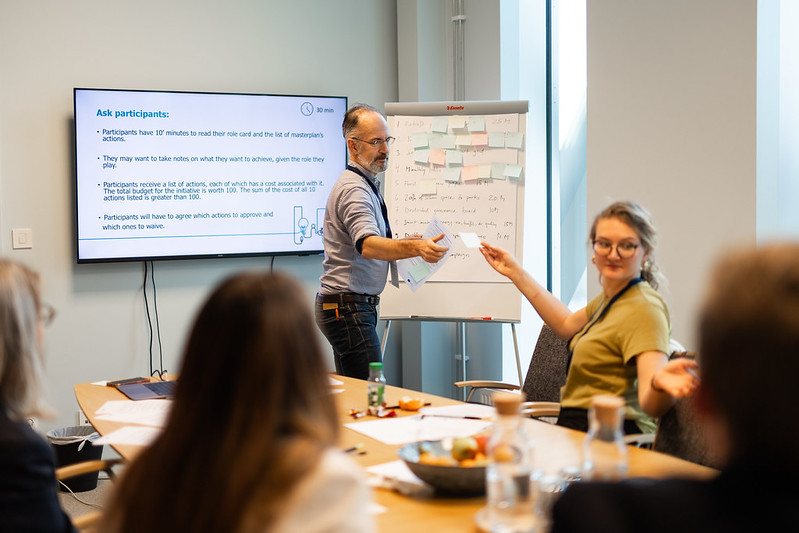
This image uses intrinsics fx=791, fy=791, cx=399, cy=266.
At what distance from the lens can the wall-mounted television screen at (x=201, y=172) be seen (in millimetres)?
4207

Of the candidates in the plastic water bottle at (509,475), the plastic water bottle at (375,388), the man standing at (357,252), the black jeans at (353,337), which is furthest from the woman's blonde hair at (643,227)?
the black jeans at (353,337)

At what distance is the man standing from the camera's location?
3361 mm

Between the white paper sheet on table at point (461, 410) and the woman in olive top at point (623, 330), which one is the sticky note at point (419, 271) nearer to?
the white paper sheet on table at point (461, 410)

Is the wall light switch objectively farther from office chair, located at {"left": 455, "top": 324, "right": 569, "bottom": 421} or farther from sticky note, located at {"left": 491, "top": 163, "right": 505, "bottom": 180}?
office chair, located at {"left": 455, "top": 324, "right": 569, "bottom": 421}

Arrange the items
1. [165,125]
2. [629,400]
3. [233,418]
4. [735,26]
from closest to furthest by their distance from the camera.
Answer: [233,418] < [629,400] < [735,26] < [165,125]

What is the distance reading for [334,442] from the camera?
1.05 m

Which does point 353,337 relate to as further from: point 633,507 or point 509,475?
point 633,507

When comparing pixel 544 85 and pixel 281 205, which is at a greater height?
pixel 544 85

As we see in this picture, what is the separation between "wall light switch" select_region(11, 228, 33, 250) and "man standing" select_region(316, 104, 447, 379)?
1.70m

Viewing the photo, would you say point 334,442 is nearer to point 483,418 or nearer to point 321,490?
point 321,490

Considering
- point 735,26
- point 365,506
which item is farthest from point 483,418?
point 735,26

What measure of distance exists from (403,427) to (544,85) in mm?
3071

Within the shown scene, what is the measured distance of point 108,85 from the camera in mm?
4277

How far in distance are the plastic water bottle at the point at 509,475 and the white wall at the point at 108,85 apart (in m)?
3.05
